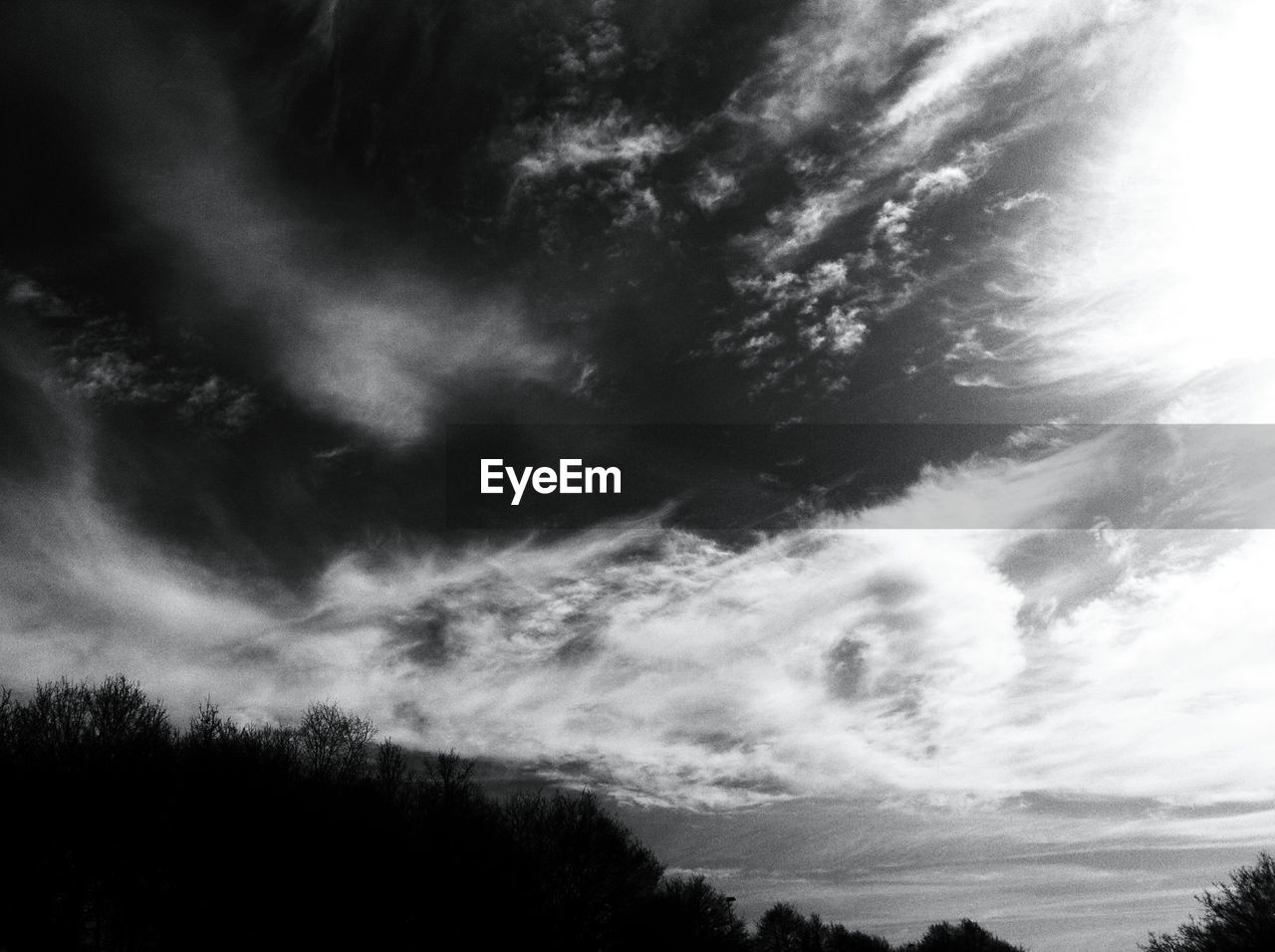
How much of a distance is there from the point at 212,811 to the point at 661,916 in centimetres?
3437

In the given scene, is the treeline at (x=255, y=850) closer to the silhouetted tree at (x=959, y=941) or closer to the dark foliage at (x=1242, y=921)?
the dark foliage at (x=1242, y=921)

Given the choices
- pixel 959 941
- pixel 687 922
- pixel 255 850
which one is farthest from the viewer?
pixel 959 941

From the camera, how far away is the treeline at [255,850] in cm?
3244

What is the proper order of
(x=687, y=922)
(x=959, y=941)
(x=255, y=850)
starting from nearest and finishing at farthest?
(x=255, y=850)
(x=687, y=922)
(x=959, y=941)

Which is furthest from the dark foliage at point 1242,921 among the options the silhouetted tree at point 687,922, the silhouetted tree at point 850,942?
the silhouetted tree at point 850,942

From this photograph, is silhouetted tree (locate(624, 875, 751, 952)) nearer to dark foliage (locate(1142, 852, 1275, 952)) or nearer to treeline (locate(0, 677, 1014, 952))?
treeline (locate(0, 677, 1014, 952))

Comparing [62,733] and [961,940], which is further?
[961,940]

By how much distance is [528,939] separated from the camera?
43.3 meters

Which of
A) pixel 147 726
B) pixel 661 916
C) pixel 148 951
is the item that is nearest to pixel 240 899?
pixel 148 951

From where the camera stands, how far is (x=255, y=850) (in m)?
36.1

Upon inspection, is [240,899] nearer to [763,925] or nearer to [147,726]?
[147,726]

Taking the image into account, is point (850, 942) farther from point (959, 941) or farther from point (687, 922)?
point (687, 922)

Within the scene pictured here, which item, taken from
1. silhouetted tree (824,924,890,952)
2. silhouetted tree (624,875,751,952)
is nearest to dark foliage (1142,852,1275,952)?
silhouetted tree (624,875,751,952)

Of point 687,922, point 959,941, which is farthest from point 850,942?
point 687,922
